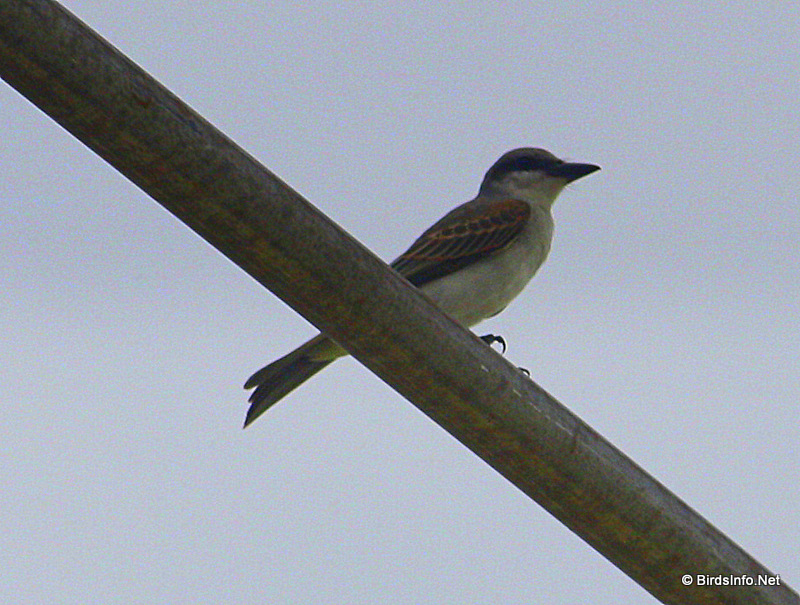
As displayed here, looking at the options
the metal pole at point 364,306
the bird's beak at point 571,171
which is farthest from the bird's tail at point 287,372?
the bird's beak at point 571,171

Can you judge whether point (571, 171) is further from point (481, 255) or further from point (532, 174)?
point (481, 255)

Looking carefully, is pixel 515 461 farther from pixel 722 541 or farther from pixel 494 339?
pixel 494 339

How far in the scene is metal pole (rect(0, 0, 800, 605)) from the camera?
3279mm

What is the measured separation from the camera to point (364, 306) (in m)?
3.64

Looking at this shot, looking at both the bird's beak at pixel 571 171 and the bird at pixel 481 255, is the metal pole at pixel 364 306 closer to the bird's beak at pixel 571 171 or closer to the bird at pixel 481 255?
the bird at pixel 481 255

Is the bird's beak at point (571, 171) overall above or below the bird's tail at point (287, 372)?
above

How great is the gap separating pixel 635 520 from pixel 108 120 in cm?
198

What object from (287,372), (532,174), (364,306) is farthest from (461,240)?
(364,306)

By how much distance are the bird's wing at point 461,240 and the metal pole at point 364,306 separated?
4.56 metres

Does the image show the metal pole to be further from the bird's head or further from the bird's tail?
the bird's head

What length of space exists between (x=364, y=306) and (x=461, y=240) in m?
5.25

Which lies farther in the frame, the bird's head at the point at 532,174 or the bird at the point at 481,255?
the bird's head at the point at 532,174

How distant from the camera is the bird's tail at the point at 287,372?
6797 millimetres

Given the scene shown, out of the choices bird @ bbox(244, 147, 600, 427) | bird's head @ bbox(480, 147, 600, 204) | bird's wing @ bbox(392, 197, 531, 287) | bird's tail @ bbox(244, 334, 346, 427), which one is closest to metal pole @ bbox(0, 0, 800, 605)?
bird's tail @ bbox(244, 334, 346, 427)
